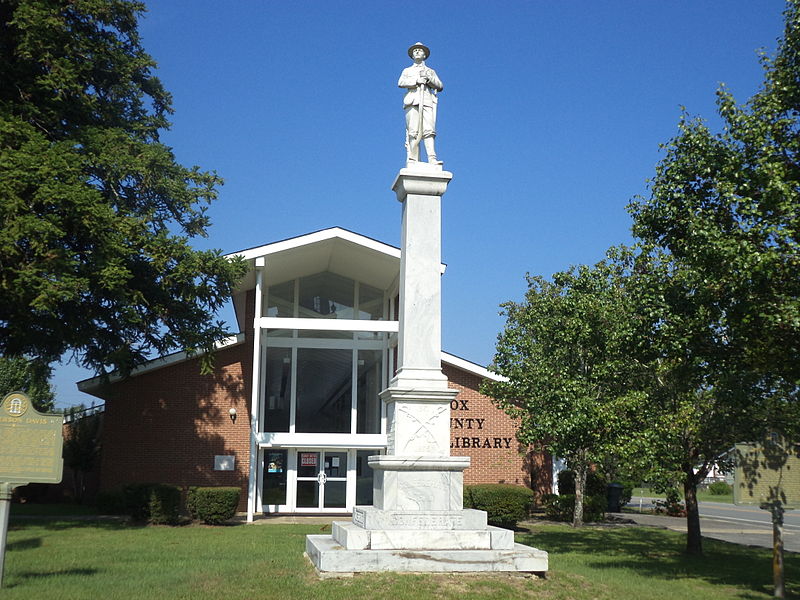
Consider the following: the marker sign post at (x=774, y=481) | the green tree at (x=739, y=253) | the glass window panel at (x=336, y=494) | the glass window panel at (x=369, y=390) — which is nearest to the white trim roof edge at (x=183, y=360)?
the glass window panel at (x=369, y=390)

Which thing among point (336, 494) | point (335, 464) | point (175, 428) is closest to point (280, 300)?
point (175, 428)

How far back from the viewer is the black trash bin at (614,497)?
28.7 m

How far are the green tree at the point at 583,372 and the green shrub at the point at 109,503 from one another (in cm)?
1151

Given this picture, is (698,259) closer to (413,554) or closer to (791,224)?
(791,224)

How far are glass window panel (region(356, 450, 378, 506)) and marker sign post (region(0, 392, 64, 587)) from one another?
15467 millimetres

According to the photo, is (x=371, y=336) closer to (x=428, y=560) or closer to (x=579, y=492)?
(x=579, y=492)

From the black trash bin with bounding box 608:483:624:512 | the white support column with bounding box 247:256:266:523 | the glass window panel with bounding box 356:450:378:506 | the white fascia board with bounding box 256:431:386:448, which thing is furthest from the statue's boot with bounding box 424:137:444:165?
the black trash bin with bounding box 608:483:624:512

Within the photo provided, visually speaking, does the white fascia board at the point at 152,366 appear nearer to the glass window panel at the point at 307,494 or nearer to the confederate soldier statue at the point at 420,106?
the glass window panel at the point at 307,494

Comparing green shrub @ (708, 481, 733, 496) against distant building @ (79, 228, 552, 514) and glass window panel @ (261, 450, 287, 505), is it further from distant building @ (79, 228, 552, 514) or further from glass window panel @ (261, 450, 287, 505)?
glass window panel @ (261, 450, 287, 505)

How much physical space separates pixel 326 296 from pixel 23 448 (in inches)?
661

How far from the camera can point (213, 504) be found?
20.5 meters

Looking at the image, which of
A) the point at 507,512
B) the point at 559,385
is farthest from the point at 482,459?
the point at 559,385

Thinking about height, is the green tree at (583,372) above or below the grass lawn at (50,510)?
above

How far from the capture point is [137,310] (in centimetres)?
1886
